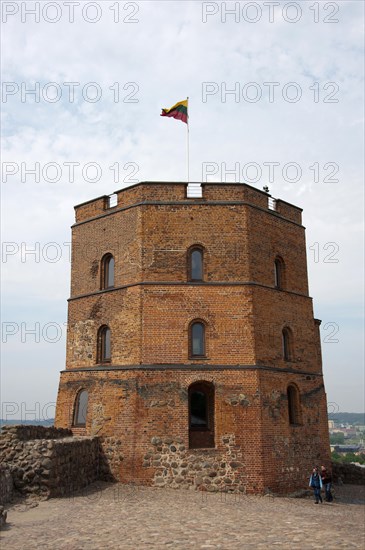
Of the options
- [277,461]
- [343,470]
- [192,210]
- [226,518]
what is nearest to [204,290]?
[192,210]

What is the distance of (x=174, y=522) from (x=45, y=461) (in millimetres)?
4370

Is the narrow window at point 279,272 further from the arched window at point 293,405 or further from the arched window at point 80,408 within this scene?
the arched window at point 80,408

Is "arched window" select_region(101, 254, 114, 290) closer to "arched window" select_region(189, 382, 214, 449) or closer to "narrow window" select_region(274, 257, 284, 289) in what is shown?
"arched window" select_region(189, 382, 214, 449)

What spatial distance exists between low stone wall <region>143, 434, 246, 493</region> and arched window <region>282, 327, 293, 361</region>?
422 centimetres

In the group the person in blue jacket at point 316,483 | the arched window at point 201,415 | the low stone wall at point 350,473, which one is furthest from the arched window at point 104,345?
the low stone wall at point 350,473

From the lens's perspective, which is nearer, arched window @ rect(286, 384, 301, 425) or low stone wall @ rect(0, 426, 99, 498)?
low stone wall @ rect(0, 426, 99, 498)

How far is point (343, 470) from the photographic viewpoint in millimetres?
22047

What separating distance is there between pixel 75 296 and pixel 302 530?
1199 cm

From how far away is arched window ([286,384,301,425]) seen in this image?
18.3m

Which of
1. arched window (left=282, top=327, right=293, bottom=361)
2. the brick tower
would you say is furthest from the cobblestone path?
arched window (left=282, top=327, right=293, bottom=361)

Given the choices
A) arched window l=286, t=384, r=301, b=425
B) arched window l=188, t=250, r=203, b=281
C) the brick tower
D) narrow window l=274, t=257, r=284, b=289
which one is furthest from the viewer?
narrow window l=274, t=257, r=284, b=289

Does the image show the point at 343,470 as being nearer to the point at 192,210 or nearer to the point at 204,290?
the point at 204,290

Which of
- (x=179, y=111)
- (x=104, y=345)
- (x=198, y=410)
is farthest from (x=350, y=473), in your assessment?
(x=179, y=111)

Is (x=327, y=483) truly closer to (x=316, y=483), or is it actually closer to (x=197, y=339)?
(x=316, y=483)
